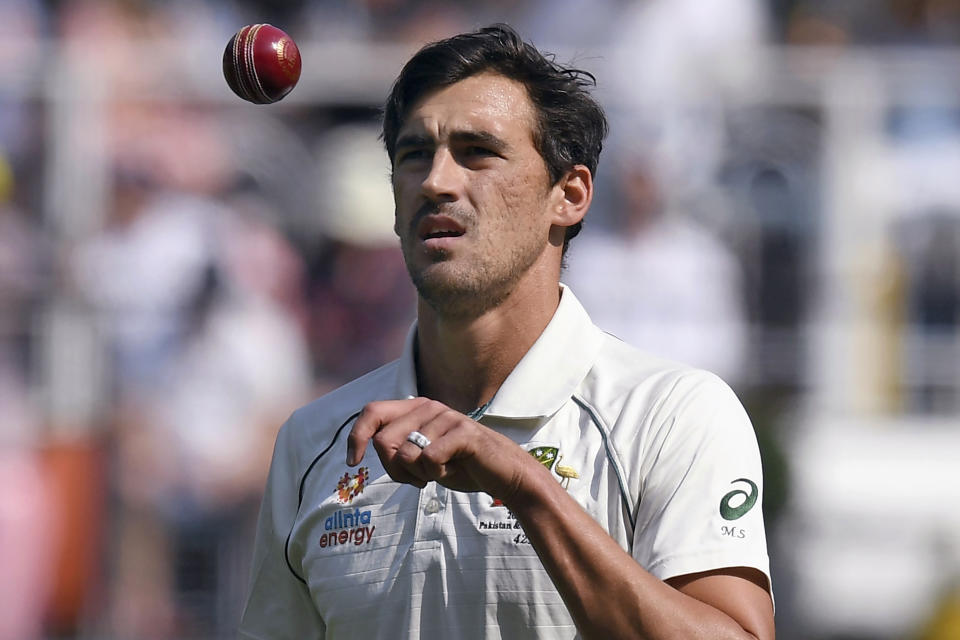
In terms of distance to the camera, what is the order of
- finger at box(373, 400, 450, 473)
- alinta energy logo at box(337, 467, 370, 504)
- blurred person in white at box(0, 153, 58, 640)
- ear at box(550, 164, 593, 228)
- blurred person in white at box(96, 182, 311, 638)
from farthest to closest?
blurred person in white at box(96, 182, 311, 638) → blurred person in white at box(0, 153, 58, 640) → ear at box(550, 164, 593, 228) → alinta energy logo at box(337, 467, 370, 504) → finger at box(373, 400, 450, 473)

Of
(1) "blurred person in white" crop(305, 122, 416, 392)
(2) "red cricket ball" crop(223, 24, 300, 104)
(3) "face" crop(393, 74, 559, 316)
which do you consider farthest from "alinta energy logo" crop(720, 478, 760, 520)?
(1) "blurred person in white" crop(305, 122, 416, 392)

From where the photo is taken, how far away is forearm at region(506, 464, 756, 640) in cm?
293

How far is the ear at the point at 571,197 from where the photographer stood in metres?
3.84

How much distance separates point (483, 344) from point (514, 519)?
506 mm

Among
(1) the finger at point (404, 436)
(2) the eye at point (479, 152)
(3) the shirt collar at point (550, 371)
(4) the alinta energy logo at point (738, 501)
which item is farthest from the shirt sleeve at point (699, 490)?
(2) the eye at point (479, 152)

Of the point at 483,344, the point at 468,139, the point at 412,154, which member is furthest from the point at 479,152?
the point at 483,344

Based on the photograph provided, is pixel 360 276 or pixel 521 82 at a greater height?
pixel 521 82

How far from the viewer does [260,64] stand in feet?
13.7

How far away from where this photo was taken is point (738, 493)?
3.26m

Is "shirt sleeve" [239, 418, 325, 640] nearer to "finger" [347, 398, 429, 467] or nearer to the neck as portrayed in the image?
the neck

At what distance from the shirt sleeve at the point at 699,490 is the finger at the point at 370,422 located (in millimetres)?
600

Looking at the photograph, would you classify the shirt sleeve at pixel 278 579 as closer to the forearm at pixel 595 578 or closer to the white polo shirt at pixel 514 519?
the white polo shirt at pixel 514 519

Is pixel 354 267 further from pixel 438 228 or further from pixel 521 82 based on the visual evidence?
pixel 438 228

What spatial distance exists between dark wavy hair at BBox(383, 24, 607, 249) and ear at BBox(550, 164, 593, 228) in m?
0.02
